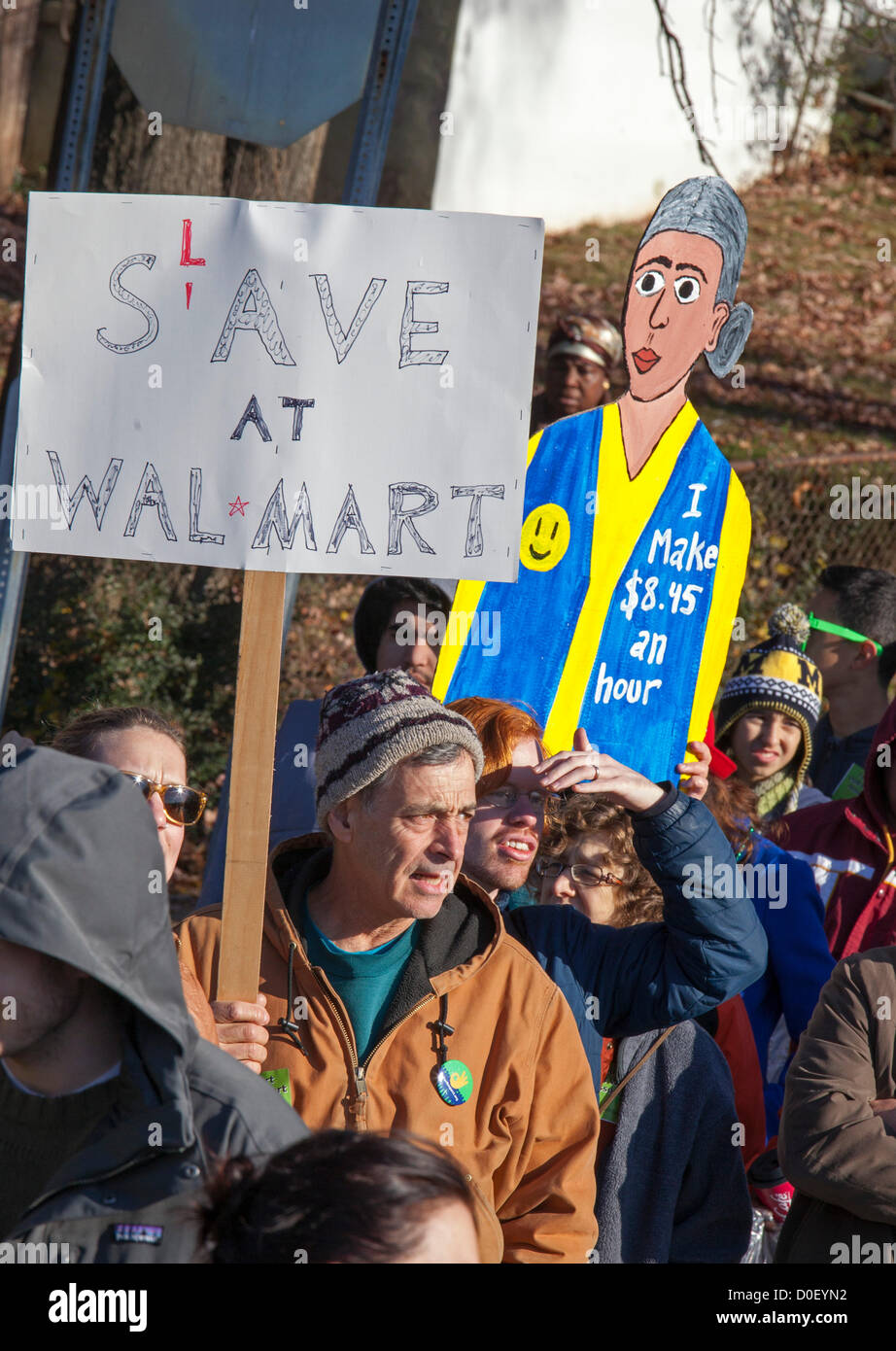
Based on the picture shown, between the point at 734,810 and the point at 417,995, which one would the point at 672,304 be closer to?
the point at 734,810

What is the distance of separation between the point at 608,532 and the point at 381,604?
2.69ft

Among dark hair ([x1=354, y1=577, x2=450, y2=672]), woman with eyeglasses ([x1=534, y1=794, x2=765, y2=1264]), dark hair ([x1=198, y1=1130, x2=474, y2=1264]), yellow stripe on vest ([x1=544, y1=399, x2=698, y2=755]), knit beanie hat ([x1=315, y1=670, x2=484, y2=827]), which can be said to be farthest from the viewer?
dark hair ([x1=354, y1=577, x2=450, y2=672])

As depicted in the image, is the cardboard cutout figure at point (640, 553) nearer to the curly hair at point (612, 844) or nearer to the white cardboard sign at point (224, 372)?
the curly hair at point (612, 844)

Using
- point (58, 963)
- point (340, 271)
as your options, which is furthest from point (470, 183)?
point (58, 963)

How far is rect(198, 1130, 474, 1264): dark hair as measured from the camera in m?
1.25

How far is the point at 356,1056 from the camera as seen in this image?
7.40 feet

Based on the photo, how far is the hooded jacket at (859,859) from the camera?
333 centimetres

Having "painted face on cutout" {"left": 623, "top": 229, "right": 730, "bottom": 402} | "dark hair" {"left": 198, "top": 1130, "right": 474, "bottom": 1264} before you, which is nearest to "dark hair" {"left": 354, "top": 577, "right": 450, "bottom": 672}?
"painted face on cutout" {"left": 623, "top": 229, "right": 730, "bottom": 402}

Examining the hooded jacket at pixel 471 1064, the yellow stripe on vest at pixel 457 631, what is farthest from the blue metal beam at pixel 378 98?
the hooded jacket at pixel 471 1064

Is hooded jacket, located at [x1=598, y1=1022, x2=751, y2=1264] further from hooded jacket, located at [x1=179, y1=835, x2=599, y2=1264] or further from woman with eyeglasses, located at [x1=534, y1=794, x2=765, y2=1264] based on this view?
hooded jacket, located at [x1=179, y1=835, x2=599, y2=1264]

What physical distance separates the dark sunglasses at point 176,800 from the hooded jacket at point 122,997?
0.93 m

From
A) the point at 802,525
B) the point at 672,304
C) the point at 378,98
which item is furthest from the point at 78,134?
the point at 802,525

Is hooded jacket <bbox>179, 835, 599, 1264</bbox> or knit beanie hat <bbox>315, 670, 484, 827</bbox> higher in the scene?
knit beanie hat <bbox>315, 670, 484, 827</bbox>
